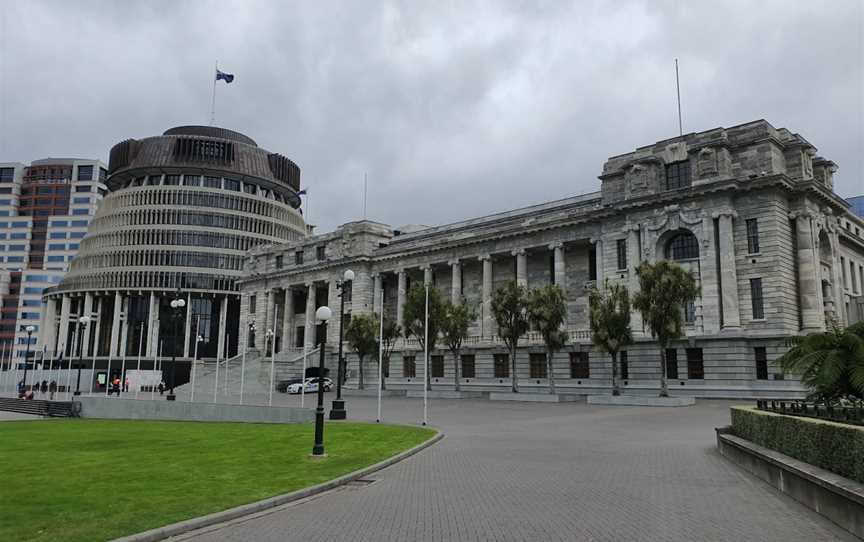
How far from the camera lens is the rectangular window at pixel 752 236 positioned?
46.8 m

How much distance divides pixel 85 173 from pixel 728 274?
168 m

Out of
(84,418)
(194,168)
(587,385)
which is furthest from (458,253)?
(194,168)

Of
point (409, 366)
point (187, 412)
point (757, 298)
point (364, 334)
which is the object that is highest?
point (757, 298)

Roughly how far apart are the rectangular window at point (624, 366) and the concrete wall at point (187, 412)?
2858cm

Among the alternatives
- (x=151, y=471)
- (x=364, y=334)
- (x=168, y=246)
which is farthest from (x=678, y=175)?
(x=168, y=246)

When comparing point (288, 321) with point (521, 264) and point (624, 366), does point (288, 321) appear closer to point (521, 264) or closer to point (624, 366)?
point (521, 264)

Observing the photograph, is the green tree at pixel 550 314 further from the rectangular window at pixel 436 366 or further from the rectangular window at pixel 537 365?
the rectangular window at pixel 436 366

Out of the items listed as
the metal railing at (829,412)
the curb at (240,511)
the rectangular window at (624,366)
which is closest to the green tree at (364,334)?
the rectangular window at (624,366)

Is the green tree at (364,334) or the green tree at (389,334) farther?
the green tree at (364,334)

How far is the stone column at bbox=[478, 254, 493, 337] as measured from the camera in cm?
6462

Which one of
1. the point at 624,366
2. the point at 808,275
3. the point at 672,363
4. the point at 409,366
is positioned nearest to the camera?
the point at 808,275

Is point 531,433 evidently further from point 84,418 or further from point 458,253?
point 458,253

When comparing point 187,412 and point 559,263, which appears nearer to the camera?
point 187,412

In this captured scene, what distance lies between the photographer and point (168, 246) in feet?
363
